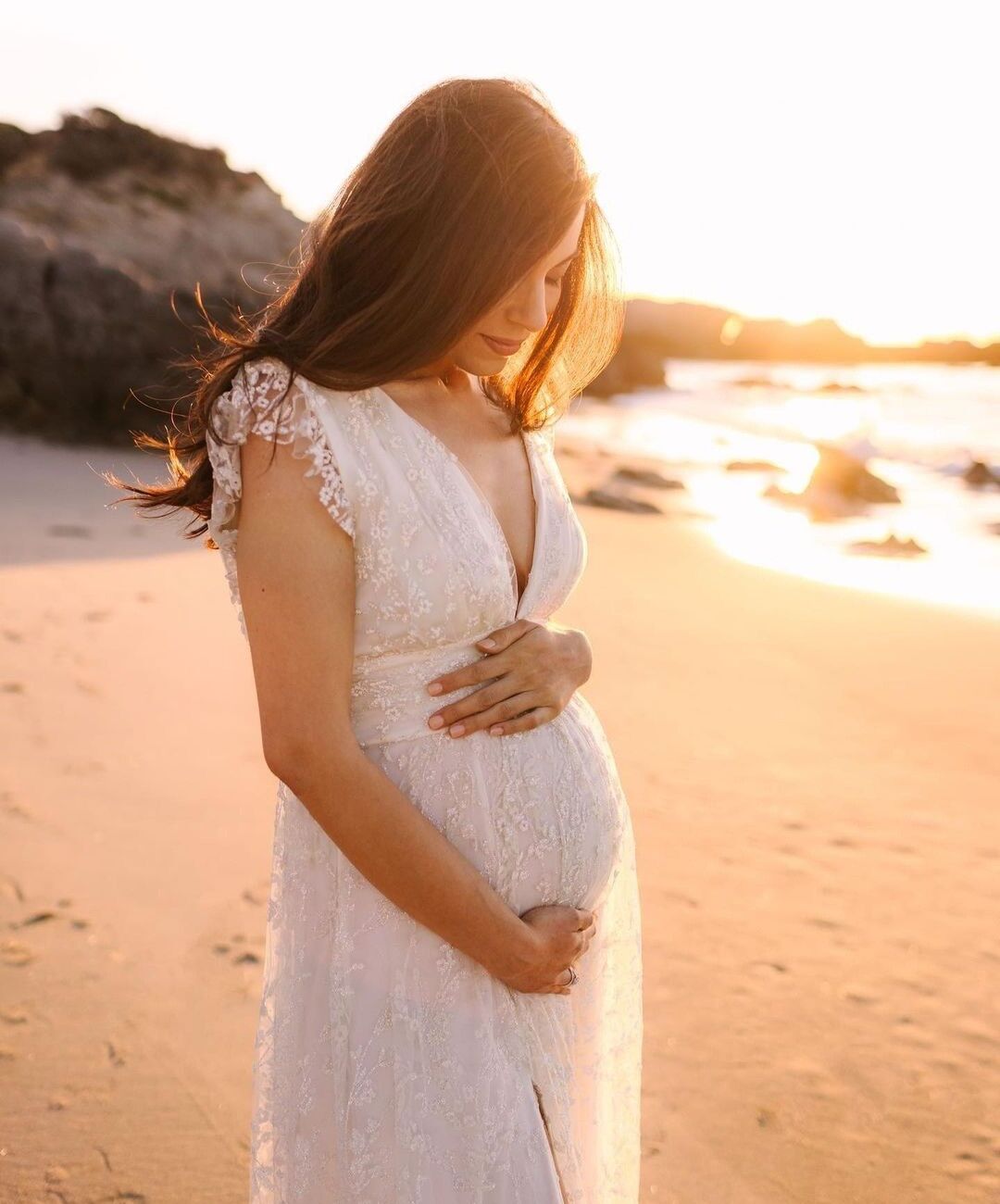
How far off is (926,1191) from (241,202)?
1471cm

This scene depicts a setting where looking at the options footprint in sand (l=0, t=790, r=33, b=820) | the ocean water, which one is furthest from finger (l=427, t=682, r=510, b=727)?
the ocean water

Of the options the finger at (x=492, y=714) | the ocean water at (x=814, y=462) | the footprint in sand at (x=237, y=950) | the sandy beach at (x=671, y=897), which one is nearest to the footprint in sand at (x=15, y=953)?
the sandy beach at (x=671, y=897)

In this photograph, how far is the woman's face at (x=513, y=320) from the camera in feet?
4.95

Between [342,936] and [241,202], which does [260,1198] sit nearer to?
[342,936]

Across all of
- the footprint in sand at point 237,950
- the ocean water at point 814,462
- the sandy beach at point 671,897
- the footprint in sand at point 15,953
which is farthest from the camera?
the ocean water at point 814,462

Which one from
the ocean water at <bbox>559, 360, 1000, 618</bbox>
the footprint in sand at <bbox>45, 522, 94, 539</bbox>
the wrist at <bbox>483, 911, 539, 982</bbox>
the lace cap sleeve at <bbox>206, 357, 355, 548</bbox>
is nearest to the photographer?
the lace cap sleeve at <bbox>206, 357, 355, 548</bbox>

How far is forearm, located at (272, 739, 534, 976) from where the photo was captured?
4.61ft

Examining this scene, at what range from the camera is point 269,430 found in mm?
1346

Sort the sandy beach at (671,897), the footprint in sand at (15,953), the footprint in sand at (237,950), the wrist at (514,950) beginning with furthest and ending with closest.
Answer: the footprint in sand at (237,950) < the footprint in sand at (15,953) < the sandy beach at (671,897) < the wrist at (514,950)

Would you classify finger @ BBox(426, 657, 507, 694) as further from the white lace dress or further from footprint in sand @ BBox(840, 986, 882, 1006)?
→ footprint in sand @ BBox(840, 986, 882, 1006)

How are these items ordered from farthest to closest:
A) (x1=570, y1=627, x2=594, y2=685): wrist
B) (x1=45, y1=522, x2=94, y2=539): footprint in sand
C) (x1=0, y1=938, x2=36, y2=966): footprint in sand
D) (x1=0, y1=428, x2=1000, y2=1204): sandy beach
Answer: (x1=45, y1=522, x2=94, y2=539): footprint in sand → (x1=0, y1=938, x2=36, y2=966): footprint in sand → (x1=0, y1=428, x2=1000, y2=1204): sandy beach → (x1=570, y1=627, x2=594, y2=685): wrist

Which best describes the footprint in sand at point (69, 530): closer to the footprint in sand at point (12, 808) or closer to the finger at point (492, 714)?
the footprint in sand at point (12, 808)

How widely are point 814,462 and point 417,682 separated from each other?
16031mm

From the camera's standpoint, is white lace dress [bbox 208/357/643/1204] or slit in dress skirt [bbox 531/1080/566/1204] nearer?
white lace dress [bbox 208/357/643/1204]
